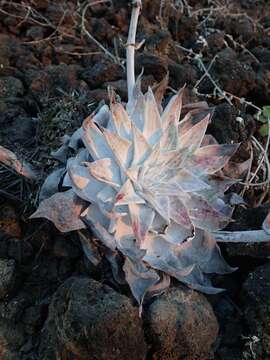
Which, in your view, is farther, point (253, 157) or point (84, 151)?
point (253, 157)

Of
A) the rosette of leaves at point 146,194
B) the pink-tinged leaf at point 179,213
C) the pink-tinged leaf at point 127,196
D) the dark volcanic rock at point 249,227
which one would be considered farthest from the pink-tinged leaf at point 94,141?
the dark volcanic rock at point 249,227

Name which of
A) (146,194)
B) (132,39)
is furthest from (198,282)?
(132,39)

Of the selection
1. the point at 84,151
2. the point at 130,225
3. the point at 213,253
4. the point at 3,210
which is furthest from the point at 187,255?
the point at 3,210

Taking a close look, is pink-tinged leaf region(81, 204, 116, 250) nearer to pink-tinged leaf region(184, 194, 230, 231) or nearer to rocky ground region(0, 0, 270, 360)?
rocky ground region(0, 0, 270, 360)

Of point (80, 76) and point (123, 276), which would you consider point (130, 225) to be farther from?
point (80, 76)

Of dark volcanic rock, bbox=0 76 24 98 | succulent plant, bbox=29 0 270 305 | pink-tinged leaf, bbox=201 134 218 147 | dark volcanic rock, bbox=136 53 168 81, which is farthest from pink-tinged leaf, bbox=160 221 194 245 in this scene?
dark volcanic rock, bbox=0 76 24 98

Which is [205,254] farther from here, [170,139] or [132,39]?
[132,39]
